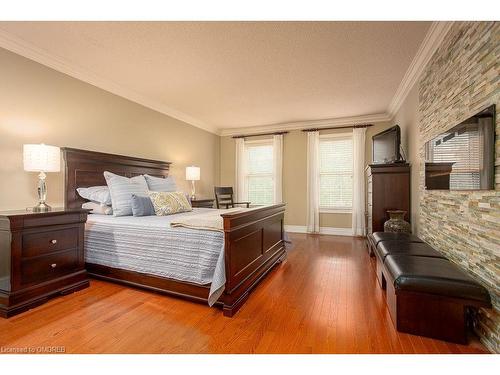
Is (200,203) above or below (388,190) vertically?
below

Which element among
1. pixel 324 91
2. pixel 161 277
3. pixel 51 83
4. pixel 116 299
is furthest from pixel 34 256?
pixel 324 91

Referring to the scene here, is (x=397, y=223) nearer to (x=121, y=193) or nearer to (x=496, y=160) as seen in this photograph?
(x=496, y=160)

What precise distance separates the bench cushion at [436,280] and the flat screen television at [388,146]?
2101 mm

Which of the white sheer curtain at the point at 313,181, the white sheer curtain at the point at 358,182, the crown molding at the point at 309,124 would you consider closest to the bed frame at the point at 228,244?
the white sheer curtain at the point at 313,181

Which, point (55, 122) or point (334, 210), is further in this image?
point (334, 210)

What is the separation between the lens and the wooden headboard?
2.91 m

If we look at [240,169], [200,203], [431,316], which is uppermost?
[240,169]

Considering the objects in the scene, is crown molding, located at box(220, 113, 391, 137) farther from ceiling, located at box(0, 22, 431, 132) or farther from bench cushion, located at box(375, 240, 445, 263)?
→ bench cushion, located at box(375, 240, 445, 263)

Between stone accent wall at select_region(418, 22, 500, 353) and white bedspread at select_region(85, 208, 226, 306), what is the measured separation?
1.75 m

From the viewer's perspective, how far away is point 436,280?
157cm

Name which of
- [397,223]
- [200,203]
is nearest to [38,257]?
[200,203]

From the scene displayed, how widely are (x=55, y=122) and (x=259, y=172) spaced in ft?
13.0
